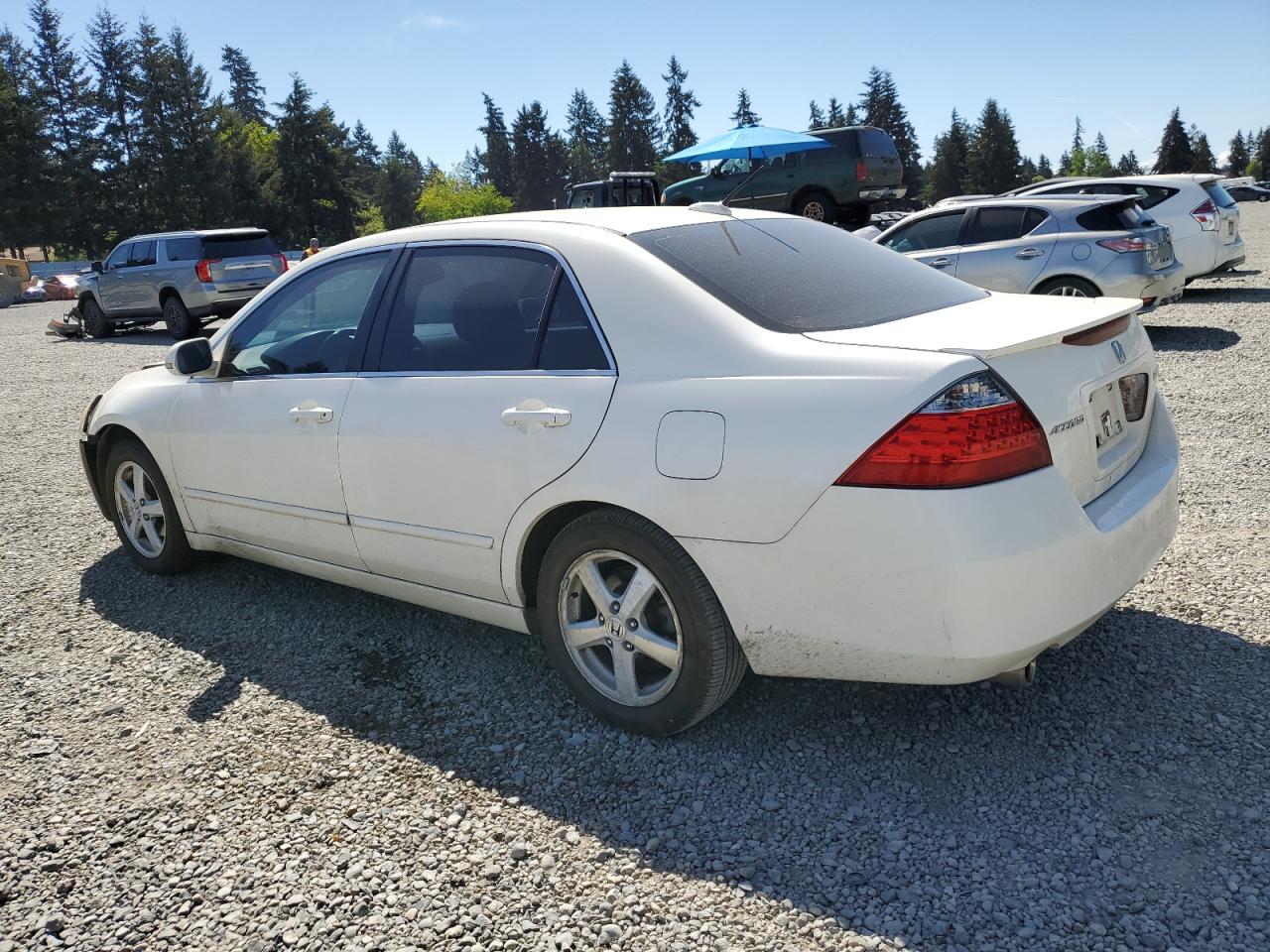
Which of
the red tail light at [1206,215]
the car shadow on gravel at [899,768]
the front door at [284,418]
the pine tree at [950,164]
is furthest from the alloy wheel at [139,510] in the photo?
the pine tree at [950,164]

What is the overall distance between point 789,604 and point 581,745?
0.91m

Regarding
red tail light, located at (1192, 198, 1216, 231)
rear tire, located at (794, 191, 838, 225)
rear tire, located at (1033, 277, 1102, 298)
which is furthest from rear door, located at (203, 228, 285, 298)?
red tail light, located at (1192, 198, 1216, 231)

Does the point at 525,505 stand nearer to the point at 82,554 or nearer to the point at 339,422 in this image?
the point at 339,422

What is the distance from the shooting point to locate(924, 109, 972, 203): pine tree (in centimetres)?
10119

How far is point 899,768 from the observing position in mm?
2883

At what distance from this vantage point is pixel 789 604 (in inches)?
104

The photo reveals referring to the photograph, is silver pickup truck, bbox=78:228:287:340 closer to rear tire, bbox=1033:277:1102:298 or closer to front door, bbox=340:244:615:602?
rear tire, bbox=1033:277:1102:298

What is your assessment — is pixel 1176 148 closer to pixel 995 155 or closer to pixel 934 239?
pixel 995 155

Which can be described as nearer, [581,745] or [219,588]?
[581,745]

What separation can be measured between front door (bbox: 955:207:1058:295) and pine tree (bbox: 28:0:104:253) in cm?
6170

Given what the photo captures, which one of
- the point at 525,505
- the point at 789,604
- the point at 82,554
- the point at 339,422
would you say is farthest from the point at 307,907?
the point at 82,554

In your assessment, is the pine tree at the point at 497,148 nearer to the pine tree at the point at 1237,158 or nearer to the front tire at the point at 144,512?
the pine tree at the point at 1237,158

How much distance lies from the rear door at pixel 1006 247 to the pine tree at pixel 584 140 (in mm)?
106317

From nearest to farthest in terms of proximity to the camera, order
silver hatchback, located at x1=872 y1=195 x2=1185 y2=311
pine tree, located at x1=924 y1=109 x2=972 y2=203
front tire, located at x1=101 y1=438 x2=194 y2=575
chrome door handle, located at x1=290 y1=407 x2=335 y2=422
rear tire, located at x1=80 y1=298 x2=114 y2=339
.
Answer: chrome door handle, located at x1=290 y1=407 x2=335 y2=422, front tire, located at x1=101 y1=438 x2=194 y2=575, silver hatchback, located at x1=872 y1=195 x2=1185 y2=311, rear tire, located at x1=80 y1=298 x2=114 y2=339, pine tree, located at x1=924 y1=109 x2=972 y2=203
